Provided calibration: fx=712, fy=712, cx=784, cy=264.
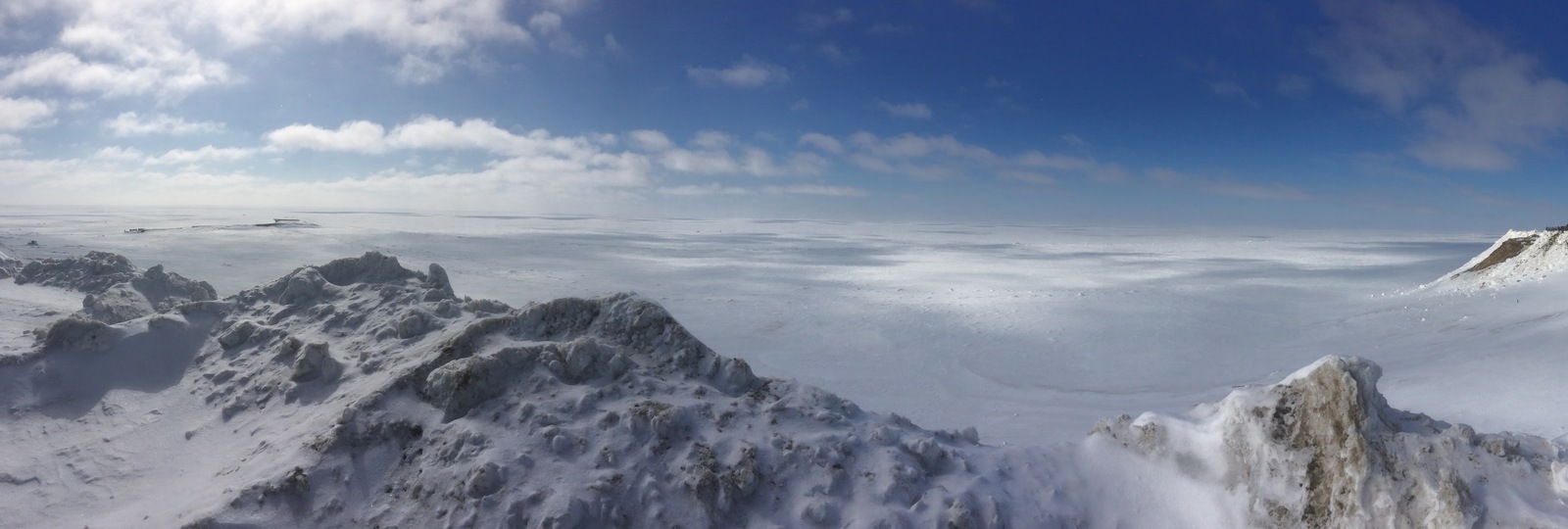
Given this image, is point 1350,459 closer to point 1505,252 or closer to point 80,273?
point 80,273

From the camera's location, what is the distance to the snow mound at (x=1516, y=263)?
442 inches

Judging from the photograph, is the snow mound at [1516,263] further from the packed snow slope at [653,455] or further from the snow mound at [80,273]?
the snow mound at [80,273]

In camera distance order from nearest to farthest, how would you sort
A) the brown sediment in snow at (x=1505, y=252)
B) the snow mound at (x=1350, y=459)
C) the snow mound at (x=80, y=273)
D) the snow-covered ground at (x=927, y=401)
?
the snow mound at (x=1350, y=459) → the snow-covered ground at (x=927, y=401) → the snow mound at (x=80, y=273) → the brown sediment in snow at (x=1505, y=252)

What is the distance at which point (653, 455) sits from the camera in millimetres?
3309

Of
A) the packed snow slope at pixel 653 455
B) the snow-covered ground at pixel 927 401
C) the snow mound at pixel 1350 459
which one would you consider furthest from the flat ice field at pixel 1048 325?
the packed snow slope at pixel 653 455

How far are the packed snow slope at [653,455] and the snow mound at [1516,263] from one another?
1191cm

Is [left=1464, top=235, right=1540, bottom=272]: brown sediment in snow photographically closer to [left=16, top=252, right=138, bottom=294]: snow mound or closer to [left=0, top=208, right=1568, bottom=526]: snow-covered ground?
[left=0, top=208, right=1568, bottom=526]: snow-covered ground

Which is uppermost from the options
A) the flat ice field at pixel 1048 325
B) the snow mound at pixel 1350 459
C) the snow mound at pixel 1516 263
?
the snow mound at pixel 1516 263

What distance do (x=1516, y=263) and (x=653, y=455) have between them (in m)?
15.9

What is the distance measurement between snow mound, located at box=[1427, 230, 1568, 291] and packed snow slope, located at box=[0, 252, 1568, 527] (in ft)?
39.1

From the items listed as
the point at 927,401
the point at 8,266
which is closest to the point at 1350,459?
the point at 927,401

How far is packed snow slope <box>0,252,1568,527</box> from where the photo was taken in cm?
296

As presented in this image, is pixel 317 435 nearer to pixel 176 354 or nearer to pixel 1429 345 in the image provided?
pixel 176 354

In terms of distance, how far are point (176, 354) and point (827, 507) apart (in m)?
5.00
